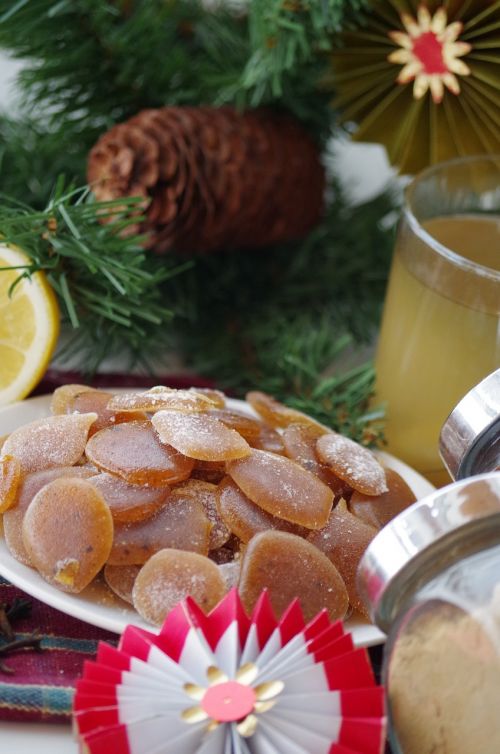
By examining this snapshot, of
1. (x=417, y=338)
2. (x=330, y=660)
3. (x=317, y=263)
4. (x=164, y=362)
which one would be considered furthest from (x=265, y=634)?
(x=317, y=263)

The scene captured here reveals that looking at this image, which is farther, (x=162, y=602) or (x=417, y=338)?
(x=417, y=338)

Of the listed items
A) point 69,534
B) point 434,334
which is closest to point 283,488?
point 69,534

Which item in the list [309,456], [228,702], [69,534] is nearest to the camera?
[228,702]

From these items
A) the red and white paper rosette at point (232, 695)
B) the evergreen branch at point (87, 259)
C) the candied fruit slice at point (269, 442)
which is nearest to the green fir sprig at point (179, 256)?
the evergreen branch at point (87, 259)

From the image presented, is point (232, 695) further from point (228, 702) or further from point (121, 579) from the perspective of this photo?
point (121, 579)

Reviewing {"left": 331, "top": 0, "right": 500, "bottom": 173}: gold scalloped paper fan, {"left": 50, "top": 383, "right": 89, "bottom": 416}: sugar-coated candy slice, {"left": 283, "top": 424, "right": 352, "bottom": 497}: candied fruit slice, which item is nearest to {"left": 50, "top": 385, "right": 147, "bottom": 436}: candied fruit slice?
{"left": 50, "top": 383, "right": 89, "bottom": 416}: sugar-coated candy slice

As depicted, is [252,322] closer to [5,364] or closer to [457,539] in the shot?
[5,364]
